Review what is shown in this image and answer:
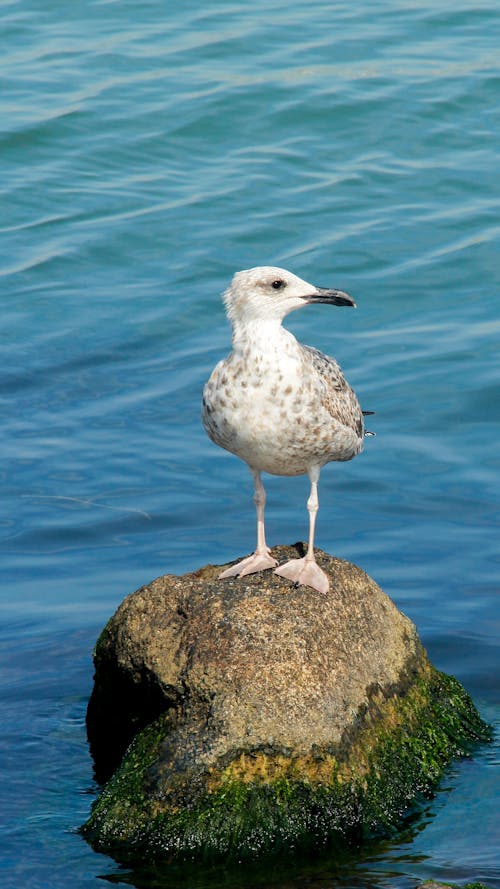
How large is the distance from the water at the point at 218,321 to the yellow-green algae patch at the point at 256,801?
140 millimetres

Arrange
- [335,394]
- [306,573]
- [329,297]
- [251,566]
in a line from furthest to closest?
1. [335,394]
2. [251,566]
3. [329,297]
4. [306,573]

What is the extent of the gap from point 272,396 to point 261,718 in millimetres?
1624

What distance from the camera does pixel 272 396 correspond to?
23.2 feet

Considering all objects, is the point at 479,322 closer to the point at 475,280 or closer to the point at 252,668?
the point at 475,280

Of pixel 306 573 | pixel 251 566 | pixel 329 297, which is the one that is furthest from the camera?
pixel 251 566

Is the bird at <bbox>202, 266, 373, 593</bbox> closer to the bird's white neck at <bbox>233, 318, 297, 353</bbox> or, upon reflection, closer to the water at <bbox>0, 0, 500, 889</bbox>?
the bird's white neck at <bbox>233, 318, 297, 353</bbox>

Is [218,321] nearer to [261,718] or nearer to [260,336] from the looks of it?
[260,336]

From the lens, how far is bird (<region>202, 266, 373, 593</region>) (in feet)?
23.2

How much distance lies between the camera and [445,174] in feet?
59.8

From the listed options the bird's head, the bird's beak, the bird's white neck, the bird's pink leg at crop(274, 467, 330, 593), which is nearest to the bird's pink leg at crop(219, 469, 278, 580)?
the bird's pink leg at crop(274, 467, 330, 593)

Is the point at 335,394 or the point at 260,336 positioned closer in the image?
the point at 260,336

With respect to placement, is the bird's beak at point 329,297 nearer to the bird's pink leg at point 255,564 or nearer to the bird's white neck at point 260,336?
the bird's white neck at point 260,336

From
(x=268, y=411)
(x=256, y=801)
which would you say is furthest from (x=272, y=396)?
(x=256, y=801)

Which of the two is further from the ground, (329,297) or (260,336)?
(329,297)
